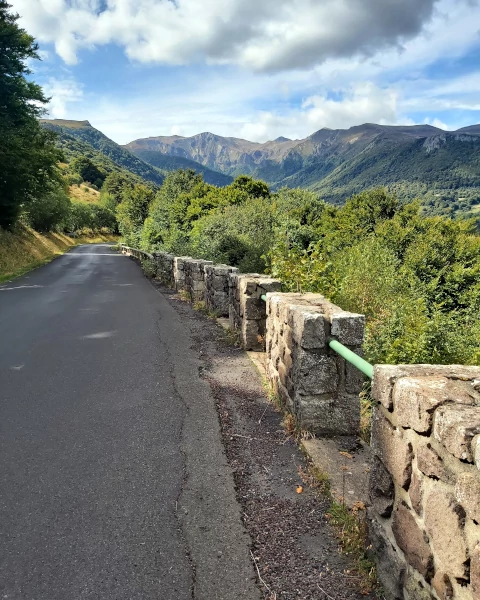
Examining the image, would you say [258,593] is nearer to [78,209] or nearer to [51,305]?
[51,305]

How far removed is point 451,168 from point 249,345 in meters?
209

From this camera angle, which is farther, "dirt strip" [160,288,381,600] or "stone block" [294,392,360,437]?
"stone block" [294,392,360,437]

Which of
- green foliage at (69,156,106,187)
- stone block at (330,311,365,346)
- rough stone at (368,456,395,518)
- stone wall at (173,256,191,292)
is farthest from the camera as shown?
green foliage at (69,156,106,187)

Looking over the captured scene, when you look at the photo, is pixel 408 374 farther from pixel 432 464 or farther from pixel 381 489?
pixel 381 489

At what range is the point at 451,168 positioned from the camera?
623 feet

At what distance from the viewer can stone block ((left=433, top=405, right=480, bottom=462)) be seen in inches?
68.3

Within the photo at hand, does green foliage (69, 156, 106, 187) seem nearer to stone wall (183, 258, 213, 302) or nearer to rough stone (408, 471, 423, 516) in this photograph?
stone wall (183, 258, 213, 302)

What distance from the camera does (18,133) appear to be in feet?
82.7

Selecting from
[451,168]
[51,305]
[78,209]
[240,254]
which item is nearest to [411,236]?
[240,254]

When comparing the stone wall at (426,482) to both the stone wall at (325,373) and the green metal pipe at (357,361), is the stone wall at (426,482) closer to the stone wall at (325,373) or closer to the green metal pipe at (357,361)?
the green metal pipe at (357,361)

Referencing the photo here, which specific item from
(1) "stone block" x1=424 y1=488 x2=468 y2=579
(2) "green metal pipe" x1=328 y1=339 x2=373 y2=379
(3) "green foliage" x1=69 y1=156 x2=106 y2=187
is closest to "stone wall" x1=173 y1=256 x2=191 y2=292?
(2) "green metal pipe" x1=328 y1=339 x2=373 y2=379

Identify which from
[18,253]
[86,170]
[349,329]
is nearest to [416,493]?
[349,329]

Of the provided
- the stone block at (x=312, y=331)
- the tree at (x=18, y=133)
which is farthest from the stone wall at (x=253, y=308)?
the tree at (x=18, y=133)

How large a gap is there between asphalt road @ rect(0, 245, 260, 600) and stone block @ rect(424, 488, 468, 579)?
1048 millimetres
